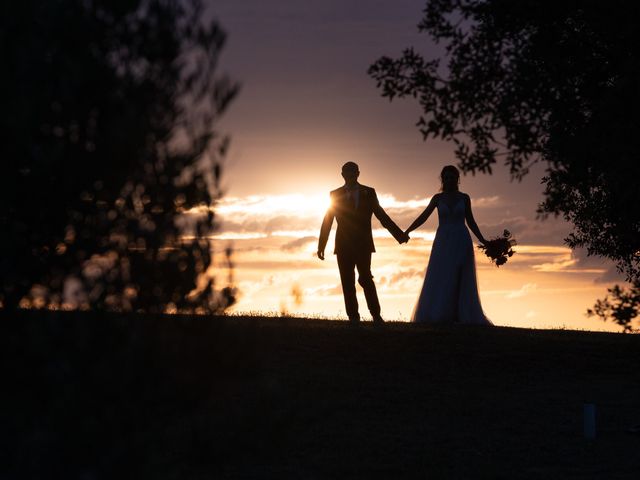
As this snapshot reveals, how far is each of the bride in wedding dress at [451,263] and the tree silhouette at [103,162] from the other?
14000 mm

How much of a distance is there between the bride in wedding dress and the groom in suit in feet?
2.90

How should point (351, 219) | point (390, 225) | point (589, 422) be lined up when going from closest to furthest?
1. point (589, 422)
2. point (351, 219)
3. point (390, 225)

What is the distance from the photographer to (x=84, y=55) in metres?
7.05

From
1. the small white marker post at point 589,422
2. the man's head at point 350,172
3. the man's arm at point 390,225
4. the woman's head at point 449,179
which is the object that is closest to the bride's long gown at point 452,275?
the woman's head at point 449,179

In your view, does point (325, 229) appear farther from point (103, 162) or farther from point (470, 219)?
point (103, 162)

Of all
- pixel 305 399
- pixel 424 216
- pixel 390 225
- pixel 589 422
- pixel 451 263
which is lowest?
pixel 589 422

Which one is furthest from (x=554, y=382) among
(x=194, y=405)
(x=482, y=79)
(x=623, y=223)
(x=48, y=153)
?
(x=48, y=153)

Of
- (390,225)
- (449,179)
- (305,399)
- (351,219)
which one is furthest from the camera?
(390,225)

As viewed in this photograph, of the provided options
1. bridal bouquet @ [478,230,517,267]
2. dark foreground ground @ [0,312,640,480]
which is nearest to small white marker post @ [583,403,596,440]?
dark foreground ground @ [0,312,640,480]

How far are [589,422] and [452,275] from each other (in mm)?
7599

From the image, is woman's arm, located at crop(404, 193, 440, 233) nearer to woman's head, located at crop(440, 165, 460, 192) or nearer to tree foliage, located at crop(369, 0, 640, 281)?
woman's head, located at crop(440, 165, 460, 192)

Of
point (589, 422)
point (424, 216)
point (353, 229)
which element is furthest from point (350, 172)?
point (589, 422)

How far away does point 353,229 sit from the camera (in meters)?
20.6

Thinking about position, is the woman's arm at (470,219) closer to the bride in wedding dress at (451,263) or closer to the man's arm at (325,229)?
the bride in wedding dress at (451,263)
